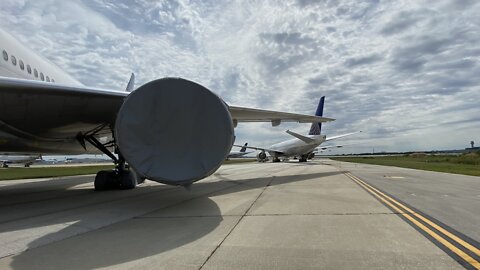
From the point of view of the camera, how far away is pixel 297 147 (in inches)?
2056

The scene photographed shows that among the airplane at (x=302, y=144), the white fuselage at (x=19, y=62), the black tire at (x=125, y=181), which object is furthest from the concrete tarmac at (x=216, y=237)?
the airplane at (x=302, y=144)

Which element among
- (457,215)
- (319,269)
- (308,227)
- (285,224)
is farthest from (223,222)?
(457,215)

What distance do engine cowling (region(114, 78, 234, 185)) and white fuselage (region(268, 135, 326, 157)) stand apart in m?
40.8

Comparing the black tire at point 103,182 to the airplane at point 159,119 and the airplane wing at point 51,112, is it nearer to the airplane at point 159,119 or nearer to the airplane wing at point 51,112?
the airplane wing at point 51,112

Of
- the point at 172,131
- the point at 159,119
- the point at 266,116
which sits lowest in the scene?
the point at 172,131

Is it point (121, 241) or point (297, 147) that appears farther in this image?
point (297, 147)

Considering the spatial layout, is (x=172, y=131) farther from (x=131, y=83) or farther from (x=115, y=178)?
(x=131, y=83)

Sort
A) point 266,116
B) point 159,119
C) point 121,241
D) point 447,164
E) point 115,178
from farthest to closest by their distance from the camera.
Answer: point 447,164, point 266,116, point 115,178, point 159,119, point 121,241

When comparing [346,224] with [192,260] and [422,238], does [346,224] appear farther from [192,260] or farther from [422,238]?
[192,260]

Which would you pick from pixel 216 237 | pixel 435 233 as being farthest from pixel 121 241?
pixel 435 233

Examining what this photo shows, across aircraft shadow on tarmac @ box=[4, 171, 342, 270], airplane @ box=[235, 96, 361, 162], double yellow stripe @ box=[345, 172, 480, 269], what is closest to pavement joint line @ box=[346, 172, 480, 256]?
double yellow stripe @ box=[345, 172, 480, 269]

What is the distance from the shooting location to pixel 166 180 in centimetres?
762

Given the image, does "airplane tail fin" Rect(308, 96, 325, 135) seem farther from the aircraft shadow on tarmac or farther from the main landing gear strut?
the aircraft shadow on tarmac

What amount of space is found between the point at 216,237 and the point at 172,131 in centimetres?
312
